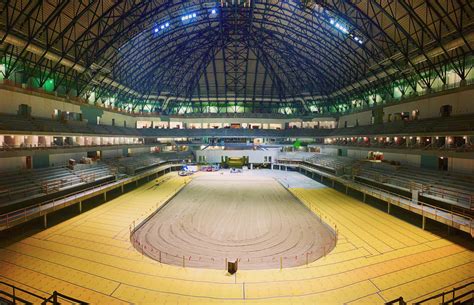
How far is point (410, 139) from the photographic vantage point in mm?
33094

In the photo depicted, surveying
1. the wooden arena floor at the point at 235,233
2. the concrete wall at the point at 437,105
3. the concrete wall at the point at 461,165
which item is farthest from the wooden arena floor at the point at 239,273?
the concrete wall at the point at 437,105

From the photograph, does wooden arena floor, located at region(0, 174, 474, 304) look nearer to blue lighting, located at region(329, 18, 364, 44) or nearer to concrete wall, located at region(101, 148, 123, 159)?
blue lighting, located at region(329, 18, 364, 44)

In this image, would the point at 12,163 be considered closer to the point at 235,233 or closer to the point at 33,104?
the point at 33,104

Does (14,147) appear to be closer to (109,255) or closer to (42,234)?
(42,234)

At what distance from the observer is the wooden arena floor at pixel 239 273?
11.8 meters

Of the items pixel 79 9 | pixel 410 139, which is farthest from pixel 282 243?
pixel 79 9

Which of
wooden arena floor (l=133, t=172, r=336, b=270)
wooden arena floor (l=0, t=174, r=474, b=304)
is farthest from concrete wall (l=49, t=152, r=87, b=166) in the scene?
wooden arena floor (l=133, t=172, r=336, b=270)

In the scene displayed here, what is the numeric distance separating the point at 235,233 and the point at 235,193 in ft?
49.9

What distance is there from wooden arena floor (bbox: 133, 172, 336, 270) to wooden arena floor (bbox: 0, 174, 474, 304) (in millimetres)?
1290

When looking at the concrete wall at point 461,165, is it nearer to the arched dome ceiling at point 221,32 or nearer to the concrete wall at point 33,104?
the arched dome ceiling at point 221,32

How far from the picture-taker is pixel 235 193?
35906mm

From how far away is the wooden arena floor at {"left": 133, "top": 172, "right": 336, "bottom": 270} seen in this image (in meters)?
16.2

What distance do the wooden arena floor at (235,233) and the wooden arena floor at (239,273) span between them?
1.29 meters

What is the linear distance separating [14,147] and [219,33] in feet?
110
